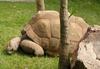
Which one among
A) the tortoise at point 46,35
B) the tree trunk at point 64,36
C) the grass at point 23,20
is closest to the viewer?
the tree trunk at point 64,36

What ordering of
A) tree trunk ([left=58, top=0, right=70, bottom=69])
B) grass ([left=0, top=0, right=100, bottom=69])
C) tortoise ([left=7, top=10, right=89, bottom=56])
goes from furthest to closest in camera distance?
tortoise ([left=7, top=10, right=89, bottom=56]) → grass ([left=0, top=0, right=100, bottom=69]) → tree trunk ([left=58, top=0, right=70, bottom=69])

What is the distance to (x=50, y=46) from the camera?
255 inches

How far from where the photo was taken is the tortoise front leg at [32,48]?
A: 6473mm

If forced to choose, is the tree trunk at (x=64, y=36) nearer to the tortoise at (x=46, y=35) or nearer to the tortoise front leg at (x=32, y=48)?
the tortoise at (x=46, y=35)

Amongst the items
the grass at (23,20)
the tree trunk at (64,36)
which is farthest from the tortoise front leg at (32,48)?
the tree trunk at (64,36)

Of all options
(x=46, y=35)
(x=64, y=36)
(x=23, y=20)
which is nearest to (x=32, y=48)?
(x=46, y=35)

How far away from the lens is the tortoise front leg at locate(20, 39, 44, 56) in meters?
6.47

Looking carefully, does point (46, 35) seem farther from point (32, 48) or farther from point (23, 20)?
point (23, 20)

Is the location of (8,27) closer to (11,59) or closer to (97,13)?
(11,59)

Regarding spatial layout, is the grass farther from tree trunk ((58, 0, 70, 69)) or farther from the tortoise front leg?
tree trunk ((58, 0, 70, 69))

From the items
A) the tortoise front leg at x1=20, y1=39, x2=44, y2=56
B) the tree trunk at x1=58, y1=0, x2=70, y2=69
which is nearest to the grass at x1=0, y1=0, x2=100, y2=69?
the tortoise front leg at x1=20, y1=39, x2=44, y2=56

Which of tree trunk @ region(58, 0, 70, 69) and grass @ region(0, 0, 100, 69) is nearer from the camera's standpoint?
tree trunk @ region(58, 0, 70, 69)

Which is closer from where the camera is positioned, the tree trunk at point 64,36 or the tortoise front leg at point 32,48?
the tree trunk at point 64,36

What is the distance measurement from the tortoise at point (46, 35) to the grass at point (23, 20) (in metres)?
0.17
